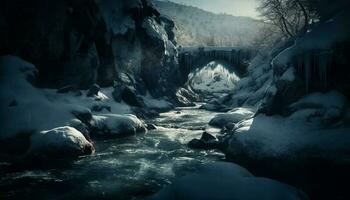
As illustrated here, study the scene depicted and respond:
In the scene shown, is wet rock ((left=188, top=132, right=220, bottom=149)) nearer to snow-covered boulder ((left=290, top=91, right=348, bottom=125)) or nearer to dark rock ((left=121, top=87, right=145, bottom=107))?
snow-covered boulder ((left=290, top=91, right=348, bottom=125))

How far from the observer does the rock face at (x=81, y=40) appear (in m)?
38.4

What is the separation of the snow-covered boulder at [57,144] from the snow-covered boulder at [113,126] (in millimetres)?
6570

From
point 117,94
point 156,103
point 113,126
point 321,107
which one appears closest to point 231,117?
point 113,126

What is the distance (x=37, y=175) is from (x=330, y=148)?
1603cm

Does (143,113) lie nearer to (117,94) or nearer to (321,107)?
(117,94)

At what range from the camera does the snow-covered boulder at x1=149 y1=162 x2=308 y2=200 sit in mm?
14094

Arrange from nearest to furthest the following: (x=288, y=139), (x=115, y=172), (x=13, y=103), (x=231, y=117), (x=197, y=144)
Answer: (x=115, y=172) < (x=288, y=139) < (x=197, y=144) < (x=13, y=103) < (x=231, y=117)

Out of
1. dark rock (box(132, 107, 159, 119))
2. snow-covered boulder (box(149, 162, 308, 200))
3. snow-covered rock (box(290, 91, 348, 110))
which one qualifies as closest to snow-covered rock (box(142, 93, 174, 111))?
dark rock (box(132, 107, 159, 119))

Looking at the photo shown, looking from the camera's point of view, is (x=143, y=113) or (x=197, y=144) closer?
(x=197, y=144)

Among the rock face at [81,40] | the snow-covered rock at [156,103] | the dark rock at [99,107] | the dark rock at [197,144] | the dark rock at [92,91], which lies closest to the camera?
the dark rock at [197,144]

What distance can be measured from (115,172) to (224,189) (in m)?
10.5

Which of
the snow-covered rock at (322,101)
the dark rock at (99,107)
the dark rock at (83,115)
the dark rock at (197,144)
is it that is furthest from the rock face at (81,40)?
the snow-covered rock at (322,101)

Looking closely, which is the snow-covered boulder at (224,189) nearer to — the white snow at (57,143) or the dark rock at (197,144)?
the white snow at (57,143)

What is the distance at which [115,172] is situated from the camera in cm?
2356
